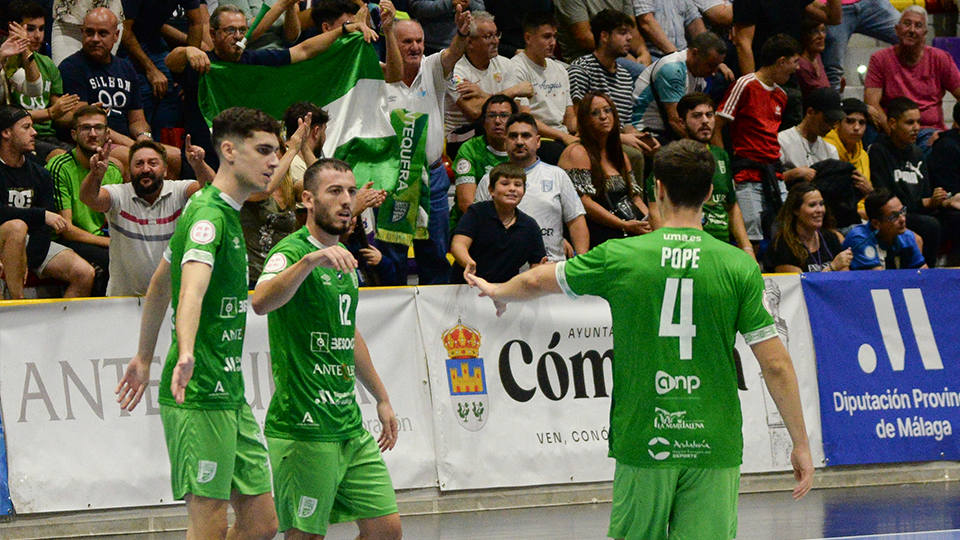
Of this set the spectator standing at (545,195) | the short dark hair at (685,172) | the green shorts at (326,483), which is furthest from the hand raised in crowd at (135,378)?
the spectator standing at (545,195)

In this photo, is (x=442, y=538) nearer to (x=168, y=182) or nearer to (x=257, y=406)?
(x=257, y=406)

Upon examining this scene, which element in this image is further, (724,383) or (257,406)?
(257,406)

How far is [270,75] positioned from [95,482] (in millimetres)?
3906

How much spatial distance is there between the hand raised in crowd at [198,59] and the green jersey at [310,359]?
4541 mm

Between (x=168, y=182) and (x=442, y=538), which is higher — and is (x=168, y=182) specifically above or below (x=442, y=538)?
above

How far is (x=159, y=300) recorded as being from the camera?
5.38 metres

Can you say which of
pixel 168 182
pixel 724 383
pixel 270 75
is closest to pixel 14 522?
pixel 168 182

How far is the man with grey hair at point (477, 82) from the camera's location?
35.7ft

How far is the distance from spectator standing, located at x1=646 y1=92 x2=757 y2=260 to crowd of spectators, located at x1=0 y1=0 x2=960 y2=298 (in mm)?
21

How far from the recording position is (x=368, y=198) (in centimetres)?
868

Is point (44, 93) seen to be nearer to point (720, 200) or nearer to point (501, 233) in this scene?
point (501, 233)

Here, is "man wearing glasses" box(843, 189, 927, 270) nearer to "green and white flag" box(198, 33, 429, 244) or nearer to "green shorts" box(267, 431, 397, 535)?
"green and white flag" box(198, 33, 429, 244)

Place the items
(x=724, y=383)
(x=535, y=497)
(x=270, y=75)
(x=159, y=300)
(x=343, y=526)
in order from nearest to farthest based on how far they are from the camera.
Answer: (x=724, y=383)
(x=159, y=300)
(x=343, y=526)
(x=535, y=497)
(x=270, y=75)

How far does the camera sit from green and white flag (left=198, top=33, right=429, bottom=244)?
9742 millimetres
